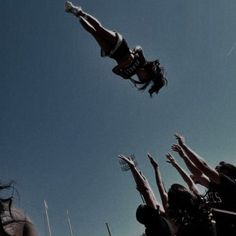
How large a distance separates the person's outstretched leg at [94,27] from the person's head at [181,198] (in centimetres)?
242

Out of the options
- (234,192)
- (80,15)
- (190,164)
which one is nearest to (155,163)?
(190,164)

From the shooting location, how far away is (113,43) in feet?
15.0

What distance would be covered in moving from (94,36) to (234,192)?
9.44 ft

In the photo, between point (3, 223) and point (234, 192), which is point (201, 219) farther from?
point (3, 223)

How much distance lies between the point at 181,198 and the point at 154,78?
266 centimetres

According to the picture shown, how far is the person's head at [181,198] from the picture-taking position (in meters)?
3.22

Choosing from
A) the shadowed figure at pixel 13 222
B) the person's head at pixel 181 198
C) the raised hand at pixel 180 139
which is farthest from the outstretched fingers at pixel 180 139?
the shadowed figure at pixel 13 222

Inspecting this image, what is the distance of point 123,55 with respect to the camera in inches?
189

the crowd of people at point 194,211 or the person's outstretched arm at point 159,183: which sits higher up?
the person's outstretched arm at point 159,183

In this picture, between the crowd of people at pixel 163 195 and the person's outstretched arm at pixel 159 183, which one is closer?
the crowd of people at pixel 163 195

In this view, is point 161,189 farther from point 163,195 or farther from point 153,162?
point 153,162

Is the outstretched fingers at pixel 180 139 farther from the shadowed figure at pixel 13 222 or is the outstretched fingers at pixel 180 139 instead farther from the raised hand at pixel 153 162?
the shadowed figure at pixel 13 222

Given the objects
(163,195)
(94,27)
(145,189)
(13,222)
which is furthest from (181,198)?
(94,27)

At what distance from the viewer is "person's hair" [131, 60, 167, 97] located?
17.3ft
